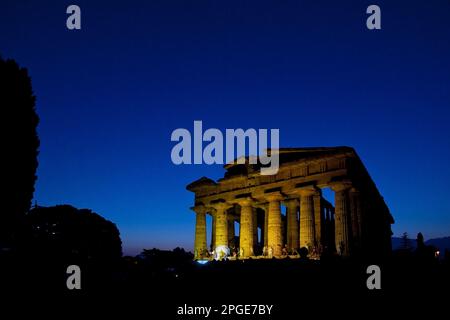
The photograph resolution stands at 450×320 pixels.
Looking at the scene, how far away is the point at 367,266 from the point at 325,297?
549 centimetres

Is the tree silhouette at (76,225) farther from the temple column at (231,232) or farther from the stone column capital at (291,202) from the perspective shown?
the stone column capital at (291,202)

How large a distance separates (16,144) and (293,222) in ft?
94.0

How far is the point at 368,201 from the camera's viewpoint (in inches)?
1645

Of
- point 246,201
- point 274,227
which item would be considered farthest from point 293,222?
point 246,201

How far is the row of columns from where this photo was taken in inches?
1281

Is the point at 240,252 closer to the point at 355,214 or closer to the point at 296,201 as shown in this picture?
the point at 296,201

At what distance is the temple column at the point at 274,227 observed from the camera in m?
36.1

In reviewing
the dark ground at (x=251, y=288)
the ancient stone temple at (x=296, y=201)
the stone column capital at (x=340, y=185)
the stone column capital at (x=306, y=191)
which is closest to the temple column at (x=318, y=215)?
the ancient stone temple at (x=296, y=201)

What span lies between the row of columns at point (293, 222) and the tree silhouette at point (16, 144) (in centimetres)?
2125

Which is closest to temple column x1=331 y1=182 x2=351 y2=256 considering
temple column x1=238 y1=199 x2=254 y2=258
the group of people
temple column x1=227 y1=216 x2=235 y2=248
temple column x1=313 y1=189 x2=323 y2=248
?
the group of people
